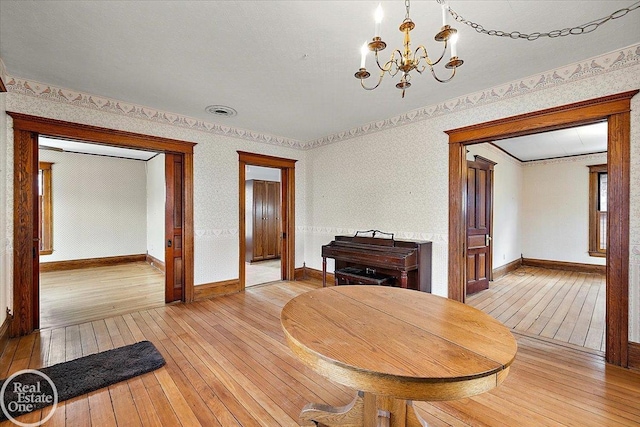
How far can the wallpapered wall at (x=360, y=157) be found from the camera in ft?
8.23

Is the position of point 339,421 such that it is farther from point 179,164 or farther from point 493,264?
point 493,264

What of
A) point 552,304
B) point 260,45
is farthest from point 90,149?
point 552,304

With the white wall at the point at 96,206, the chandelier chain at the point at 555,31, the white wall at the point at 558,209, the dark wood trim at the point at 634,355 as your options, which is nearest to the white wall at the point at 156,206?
the white wall at the point at 96,206

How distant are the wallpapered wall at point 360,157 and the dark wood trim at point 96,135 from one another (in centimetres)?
8

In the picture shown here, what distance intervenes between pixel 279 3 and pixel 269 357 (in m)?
2.69

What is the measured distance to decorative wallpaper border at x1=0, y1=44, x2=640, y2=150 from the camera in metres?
2.43

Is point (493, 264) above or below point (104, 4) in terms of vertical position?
below

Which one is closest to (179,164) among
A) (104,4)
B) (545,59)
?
(104,4)

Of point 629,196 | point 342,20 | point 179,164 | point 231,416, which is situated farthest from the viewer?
point 179,164

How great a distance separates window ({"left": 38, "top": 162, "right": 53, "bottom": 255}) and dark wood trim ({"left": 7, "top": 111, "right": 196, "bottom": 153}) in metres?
3.68

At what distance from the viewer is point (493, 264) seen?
543 cm

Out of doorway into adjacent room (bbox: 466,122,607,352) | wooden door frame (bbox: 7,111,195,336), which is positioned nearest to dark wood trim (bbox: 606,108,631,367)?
doorway into adjacent room (bbox: 466,122,607,352)

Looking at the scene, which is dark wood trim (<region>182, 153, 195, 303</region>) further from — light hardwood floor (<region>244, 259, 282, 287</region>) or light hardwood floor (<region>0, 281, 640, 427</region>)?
light hardwood floor (<region>244, 259, 282, 287</region>)

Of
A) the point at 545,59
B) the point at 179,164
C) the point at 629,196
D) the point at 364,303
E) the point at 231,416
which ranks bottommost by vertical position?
the point at 231,416
